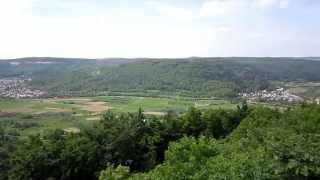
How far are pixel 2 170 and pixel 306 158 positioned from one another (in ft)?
117

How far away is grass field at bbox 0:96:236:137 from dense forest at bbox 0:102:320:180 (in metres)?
33.5

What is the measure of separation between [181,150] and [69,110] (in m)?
102

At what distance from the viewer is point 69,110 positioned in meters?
131

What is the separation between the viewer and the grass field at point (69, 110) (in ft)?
330

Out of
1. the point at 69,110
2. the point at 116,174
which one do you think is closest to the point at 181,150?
the point at 116,174

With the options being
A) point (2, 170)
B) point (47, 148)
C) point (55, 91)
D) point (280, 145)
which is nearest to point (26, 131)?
point (2, 170)

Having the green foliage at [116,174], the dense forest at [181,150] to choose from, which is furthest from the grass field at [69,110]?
the green foliage at [116,174]

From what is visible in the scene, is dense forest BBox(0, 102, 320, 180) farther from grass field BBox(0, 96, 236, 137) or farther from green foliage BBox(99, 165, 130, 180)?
grass field BBox(0, 96, 236, 137)

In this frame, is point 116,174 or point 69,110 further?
point 69,110

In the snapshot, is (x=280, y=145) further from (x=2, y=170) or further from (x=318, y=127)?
(x=2, y=170)

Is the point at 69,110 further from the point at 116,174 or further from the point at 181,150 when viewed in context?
the point at 181,150

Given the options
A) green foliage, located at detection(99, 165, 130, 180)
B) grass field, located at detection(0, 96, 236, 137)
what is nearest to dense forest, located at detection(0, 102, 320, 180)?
green foliage, located at detection(99, 165, 130, 180)

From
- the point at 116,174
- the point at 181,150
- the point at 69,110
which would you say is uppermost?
the point at 181,150

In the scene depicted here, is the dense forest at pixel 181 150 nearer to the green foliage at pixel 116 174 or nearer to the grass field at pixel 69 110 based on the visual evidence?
the green foliage at pixel 116 174
